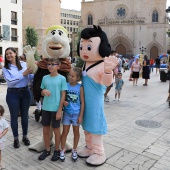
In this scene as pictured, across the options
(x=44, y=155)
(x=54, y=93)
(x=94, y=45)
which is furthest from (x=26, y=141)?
(x=94, y=45)

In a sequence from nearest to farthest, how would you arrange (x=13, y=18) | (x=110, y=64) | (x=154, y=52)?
1. (x=110, y=64)
2. (x=13, y=18)
3. (x=154, y=52)

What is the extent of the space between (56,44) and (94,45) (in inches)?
29.7

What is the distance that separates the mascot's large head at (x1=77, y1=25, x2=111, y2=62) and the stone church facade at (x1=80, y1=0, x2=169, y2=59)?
3843cm

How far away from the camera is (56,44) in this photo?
395 cm

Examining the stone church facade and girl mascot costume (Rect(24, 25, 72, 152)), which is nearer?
girl mascot costume (Rect(24, 25, 72, 152))

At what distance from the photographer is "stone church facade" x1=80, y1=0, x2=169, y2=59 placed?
41250 mm

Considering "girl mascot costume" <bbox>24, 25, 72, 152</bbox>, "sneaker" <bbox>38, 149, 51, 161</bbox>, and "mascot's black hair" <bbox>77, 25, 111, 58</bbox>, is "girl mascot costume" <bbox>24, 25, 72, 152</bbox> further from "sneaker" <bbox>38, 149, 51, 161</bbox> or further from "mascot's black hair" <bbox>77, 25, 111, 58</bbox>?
"mascot's black hair" <bbox>77, 25, 111, 58</bbox>

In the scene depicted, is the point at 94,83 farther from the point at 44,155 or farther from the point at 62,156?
the point at 44,155

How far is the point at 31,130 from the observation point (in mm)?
5215

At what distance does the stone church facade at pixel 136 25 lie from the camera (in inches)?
1624

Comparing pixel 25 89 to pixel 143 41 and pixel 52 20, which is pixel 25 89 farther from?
pixel 143 41

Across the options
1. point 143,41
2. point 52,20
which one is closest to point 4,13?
→ point 52,20

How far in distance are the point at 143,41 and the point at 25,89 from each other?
132 feet

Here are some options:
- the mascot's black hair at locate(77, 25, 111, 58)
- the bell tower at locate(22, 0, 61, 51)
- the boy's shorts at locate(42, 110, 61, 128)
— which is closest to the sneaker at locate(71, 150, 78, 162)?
the boy's shorts at locate(42, 110, 61, 128)
